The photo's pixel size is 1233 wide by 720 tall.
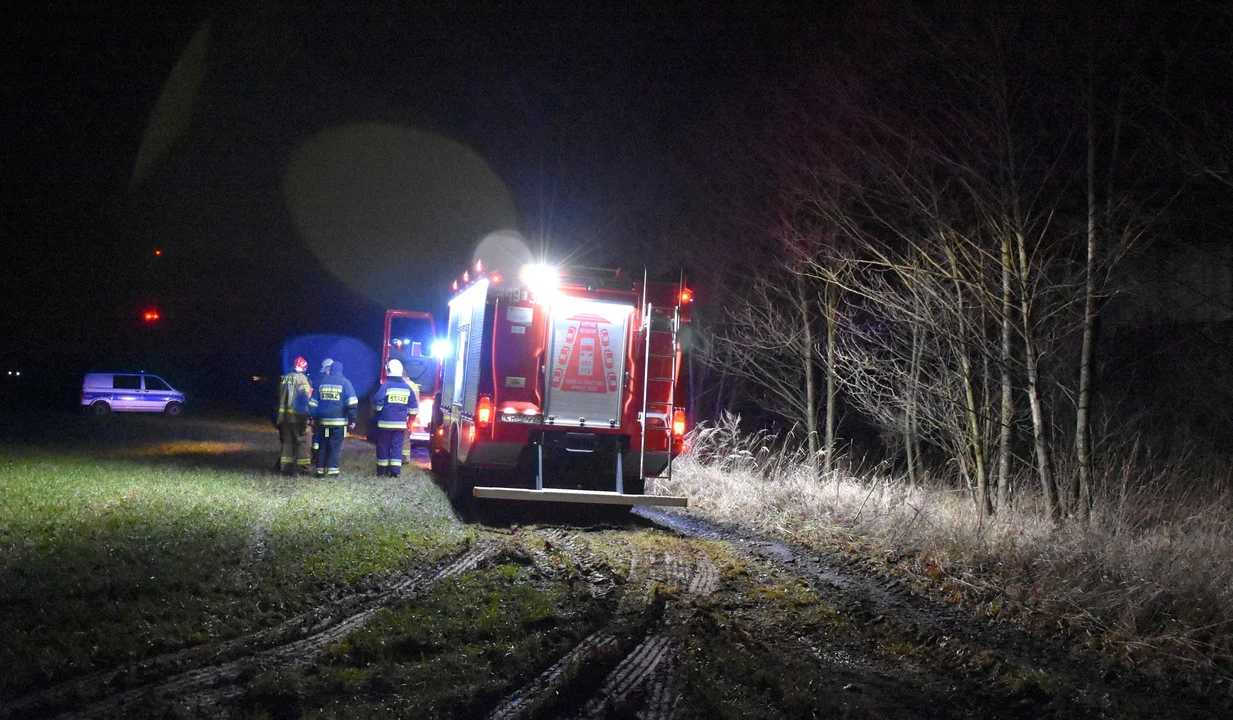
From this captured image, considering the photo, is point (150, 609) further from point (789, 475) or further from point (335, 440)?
point (789, 475)

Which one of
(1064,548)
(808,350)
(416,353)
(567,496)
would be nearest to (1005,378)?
(1064,548)

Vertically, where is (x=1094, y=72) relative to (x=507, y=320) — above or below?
above

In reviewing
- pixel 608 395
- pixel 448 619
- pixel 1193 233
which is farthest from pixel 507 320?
pixel 1193 233

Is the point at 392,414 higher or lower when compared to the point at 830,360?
lower

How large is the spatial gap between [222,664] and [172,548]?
2850mm

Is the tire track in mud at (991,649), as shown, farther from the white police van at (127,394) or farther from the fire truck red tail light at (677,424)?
the white police van at (127,394)

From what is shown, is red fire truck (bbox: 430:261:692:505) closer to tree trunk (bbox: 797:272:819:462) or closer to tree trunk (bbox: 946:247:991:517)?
tree trunk (bbox: 946:247:991:517)

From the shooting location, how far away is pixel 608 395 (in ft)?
35.1

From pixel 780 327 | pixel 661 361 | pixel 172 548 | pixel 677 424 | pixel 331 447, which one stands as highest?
pixel 780 327

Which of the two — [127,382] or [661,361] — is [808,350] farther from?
[127,382]

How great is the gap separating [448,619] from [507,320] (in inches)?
192

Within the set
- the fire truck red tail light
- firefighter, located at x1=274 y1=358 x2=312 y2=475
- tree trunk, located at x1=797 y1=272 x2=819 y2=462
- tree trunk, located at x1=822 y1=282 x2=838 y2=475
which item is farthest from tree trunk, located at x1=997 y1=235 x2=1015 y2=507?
firefighter, located at x1=274 y1=358 x2=312 y2=475

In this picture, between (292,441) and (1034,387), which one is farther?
(292,441)

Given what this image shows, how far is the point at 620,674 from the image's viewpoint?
5207 mm
